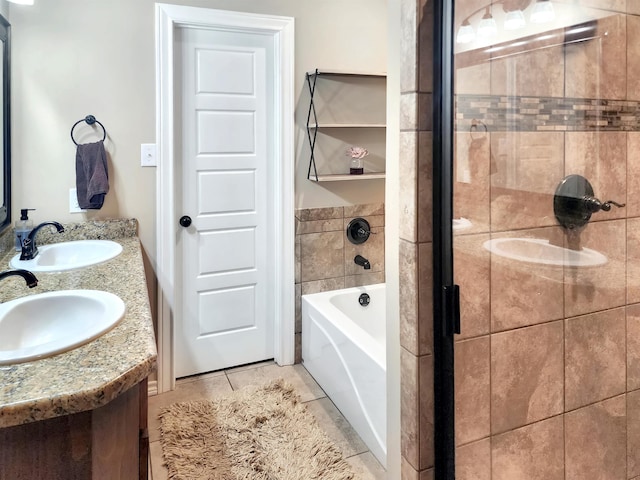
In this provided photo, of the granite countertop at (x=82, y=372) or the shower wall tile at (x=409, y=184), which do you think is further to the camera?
the shower wall tile at (x=409, y=184)

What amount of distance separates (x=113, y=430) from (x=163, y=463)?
122cm

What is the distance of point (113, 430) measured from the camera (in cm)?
104

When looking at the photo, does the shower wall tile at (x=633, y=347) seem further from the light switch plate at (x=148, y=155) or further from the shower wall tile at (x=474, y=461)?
the light switch plate at (x=148, y=155)

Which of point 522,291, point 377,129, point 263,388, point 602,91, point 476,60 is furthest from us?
point 377,129

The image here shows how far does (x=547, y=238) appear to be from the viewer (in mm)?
1450

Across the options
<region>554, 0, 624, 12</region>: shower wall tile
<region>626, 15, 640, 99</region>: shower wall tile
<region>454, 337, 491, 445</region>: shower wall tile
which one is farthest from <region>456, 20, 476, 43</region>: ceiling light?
<region>454, 337, 491, 445</region>: shower wall tile

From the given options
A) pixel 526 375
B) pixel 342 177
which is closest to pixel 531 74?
pixel 526 375

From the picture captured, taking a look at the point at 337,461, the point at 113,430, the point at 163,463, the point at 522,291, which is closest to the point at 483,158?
the point at 522,291

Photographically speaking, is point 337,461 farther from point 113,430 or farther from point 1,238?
point 1,238

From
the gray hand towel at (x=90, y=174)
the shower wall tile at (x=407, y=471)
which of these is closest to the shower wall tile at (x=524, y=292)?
the shower wall tile at (x=407, y=471)

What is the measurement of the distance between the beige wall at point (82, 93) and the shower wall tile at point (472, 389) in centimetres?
193

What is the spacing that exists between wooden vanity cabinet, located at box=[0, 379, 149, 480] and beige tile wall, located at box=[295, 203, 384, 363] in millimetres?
1959

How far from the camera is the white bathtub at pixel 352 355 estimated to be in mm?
2084

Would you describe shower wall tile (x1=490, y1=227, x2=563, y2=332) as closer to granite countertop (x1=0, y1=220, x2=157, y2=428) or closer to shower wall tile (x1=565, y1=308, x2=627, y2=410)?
shower wall tile (x1=565, y1=308, x2=627, y2=410)
